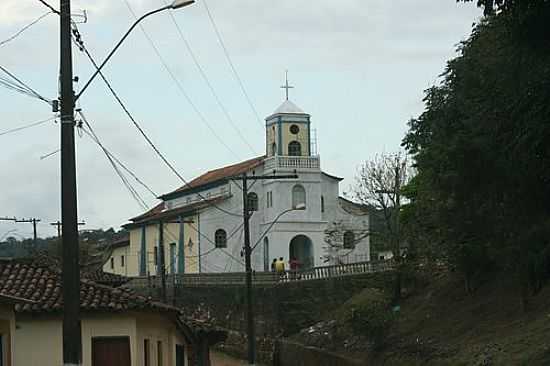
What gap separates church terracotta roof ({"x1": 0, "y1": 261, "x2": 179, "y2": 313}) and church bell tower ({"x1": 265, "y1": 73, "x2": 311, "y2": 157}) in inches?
2168

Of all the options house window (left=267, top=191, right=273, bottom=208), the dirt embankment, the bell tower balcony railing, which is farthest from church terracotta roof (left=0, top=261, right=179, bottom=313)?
house window (left=267, top=191, right=273, bottom=208)

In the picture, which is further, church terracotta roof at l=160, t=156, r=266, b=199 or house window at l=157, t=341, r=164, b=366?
church terracotta roof at l=160, t=156, r=266, b=199

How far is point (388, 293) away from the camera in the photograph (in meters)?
52.5

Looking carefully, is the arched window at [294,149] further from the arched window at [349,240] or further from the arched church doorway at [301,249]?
the arched window at [349,240]

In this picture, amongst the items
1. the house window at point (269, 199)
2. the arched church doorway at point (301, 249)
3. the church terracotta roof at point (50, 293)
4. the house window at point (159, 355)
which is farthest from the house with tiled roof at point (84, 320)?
the house window at point (269, 199)

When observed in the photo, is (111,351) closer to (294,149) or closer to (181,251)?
(294,149)

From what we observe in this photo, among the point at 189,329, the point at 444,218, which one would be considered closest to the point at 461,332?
the point at 444,218

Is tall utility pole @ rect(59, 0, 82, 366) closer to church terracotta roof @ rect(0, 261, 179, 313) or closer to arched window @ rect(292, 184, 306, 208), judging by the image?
church terracotta roof @ rect(0, 261, 179, 313)

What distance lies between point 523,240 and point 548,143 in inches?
363

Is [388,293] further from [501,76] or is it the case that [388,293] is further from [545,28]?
[545,28]

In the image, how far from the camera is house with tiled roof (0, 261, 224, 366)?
29516 mm

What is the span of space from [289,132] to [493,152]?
57.0 m

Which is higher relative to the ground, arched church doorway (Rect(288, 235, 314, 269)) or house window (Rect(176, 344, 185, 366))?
arched church doorway (Rect(288, 235, 314, 269))

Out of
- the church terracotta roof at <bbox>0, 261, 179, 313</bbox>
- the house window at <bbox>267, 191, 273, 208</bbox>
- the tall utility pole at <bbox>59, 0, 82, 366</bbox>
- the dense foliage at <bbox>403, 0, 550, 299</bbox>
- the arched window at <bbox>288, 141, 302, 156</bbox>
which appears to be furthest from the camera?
the house window at <bbox>267, 191, 273, 208</bbox>
